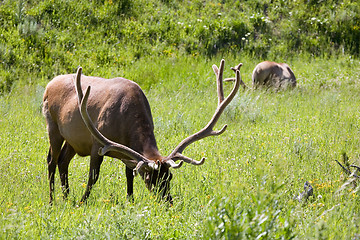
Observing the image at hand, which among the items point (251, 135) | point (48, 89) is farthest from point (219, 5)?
point (48, 89)

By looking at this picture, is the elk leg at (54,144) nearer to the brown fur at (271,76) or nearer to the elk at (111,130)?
the elk at (111,130)

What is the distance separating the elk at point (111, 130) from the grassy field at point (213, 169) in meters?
0.26

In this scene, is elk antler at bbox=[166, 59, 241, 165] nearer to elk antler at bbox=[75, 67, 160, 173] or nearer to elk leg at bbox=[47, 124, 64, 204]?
elk antler at bbox=[75, 67, 160, 173]

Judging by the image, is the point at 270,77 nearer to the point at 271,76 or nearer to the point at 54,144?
the point at 271,76

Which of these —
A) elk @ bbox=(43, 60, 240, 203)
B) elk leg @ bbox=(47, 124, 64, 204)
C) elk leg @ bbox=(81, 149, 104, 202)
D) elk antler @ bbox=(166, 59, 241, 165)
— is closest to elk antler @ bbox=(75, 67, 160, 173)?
elk @ bbox=(43, 60, 240, 203)

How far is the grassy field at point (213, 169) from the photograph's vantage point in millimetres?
3562

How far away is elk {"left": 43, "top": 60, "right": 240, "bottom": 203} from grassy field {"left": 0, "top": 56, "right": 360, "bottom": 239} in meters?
0.26

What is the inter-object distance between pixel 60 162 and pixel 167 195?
2.41 m

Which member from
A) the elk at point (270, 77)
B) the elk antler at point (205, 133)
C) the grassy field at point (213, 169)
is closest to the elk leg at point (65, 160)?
the grassy field at point (213, 169)

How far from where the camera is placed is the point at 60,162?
22.6ft

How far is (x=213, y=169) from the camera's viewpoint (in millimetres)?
6750

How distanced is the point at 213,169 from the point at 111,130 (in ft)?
5.23

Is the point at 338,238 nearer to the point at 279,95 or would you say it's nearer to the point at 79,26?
the point at 279,95

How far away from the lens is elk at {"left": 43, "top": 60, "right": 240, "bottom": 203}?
526 cm
